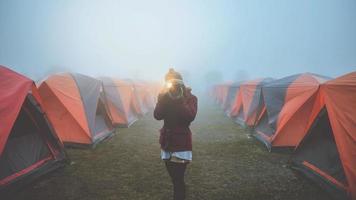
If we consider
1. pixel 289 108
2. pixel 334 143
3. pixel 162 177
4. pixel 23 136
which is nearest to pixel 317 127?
pixel 334 143

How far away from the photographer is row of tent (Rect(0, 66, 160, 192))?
16.4 ft

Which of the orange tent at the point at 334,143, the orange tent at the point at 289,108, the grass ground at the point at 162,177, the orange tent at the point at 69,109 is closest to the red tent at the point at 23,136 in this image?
the grass ground at the point at 162,177

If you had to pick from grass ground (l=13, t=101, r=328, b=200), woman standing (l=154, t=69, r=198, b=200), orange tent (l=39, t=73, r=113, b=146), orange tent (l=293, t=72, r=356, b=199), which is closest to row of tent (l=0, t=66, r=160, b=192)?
orange tent (l=39, t=73, r=113, b=146)

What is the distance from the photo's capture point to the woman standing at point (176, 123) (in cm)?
Result: 344

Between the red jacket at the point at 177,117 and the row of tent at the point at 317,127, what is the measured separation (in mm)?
3492

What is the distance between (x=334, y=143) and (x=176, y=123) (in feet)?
14.3

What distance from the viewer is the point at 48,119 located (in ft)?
20.5

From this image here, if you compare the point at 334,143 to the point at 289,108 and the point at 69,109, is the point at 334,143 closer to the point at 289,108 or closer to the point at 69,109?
the point at 289,108

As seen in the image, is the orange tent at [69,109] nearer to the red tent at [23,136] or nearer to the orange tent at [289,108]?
the red tent at [23,136]

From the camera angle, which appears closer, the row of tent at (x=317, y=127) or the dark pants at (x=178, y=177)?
the dark pants at (x=178, y=177)

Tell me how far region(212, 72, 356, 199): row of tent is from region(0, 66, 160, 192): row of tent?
257 inches

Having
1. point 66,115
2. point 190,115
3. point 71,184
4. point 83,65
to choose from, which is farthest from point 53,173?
point 83,65

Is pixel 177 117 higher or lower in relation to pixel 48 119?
higher

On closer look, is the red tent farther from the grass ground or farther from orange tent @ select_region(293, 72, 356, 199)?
orange tent @ select_region(293, 72, 356, 199)
